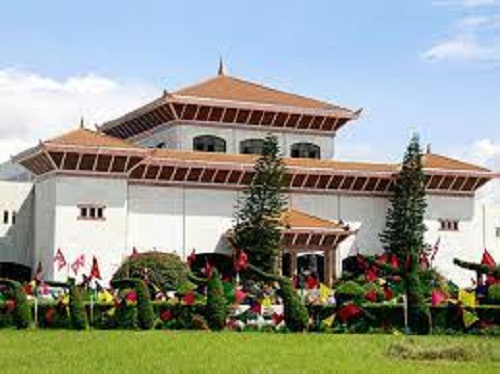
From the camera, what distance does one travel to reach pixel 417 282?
86.1 feet

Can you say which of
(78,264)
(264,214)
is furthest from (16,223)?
(264,214)

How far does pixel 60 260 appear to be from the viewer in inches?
1547

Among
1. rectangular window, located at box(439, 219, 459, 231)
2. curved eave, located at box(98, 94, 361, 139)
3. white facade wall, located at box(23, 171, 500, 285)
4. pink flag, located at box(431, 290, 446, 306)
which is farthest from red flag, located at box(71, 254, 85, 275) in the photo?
rectangular window, located at box(439, 219, 459, 231)

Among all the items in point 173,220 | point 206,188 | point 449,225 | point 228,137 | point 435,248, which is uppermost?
point 228,137

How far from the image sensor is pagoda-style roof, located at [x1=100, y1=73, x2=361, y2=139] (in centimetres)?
4644

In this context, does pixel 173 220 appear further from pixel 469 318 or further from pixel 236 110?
pixel 469 318

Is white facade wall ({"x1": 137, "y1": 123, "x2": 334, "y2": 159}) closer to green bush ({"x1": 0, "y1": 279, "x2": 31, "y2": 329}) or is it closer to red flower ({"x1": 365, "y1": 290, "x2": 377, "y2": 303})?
red flower ({"x1": 365, "y1": 290, "x2": 377, "y2": 303})

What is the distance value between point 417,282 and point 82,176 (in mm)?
18561

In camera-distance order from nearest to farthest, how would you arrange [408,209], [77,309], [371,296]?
1. [77,309]
2. [371,296]
3. [408,209]

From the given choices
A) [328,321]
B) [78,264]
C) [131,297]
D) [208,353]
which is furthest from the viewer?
[78,264]

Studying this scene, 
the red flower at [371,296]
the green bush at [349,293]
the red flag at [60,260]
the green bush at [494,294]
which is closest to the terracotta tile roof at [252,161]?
the red flag at [60,260]

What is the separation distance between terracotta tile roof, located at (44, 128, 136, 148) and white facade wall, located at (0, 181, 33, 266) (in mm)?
3598

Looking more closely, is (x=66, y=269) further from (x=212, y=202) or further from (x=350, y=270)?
(x=350, y=270)

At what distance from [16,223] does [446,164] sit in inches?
757
